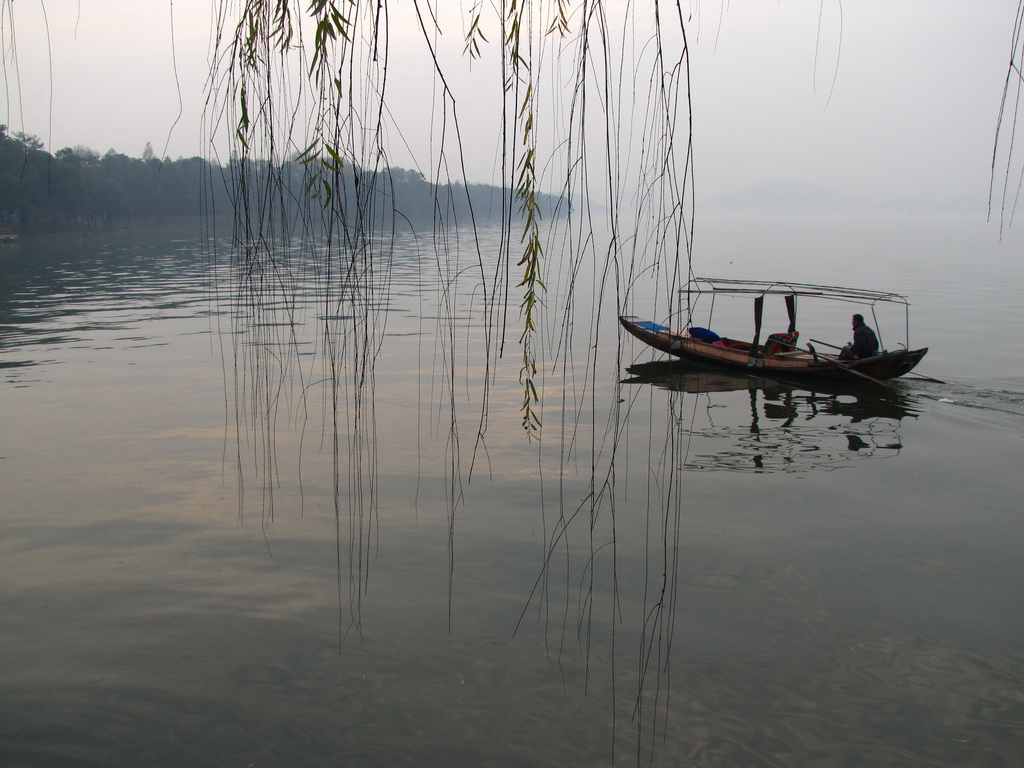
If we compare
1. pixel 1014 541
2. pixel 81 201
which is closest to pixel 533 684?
pixel 1014 541

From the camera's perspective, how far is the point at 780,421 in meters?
13.9

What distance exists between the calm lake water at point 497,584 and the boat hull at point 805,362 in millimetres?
1196

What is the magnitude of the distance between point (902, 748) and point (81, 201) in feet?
273

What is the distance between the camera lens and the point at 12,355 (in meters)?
18.9

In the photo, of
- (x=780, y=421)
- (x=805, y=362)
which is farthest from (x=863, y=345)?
(x=780, y=421)

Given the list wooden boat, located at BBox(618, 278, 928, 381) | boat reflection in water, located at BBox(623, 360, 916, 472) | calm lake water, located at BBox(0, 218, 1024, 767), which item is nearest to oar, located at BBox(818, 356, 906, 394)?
wooden boat, located at BBox(618, 278, 928, 381)

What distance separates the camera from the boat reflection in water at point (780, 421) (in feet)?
37.5

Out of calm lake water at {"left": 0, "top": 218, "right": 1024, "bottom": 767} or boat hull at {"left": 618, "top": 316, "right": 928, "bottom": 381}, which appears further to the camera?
boat hull at {"left": 618, "top": 316, "right": 928, "bottom": 381}

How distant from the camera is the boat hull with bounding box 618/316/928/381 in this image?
50.5 ft

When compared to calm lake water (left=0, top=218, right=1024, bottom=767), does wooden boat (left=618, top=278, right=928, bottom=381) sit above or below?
above

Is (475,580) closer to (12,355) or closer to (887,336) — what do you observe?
(12,355)

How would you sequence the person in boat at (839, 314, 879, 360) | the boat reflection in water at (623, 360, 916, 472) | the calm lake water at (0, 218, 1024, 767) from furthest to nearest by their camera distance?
1. the person in boat at (839, 314, 879, 360)
2. the boat reflection in water at (623, 360, 916, 472)
3. the calm lake water at (0, 218, 1024, 767)

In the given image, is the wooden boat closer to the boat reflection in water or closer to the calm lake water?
the boat reflection in water

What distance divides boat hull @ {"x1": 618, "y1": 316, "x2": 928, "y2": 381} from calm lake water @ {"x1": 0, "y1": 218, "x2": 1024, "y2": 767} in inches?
47.1
